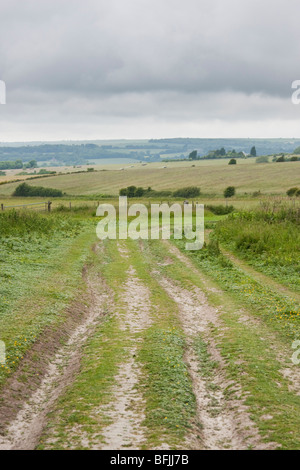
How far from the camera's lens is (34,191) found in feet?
327

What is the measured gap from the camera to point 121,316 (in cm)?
1455

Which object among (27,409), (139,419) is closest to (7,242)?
(27,409)

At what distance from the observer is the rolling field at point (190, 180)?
91.9 metres

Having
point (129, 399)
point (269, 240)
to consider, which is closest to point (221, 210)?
point (269, 240)

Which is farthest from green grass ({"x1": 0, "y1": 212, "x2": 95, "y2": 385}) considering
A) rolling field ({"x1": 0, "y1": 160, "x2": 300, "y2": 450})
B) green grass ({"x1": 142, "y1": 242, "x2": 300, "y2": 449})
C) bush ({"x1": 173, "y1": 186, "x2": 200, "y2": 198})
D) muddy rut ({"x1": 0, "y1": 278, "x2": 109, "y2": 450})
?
bush ({"x1": 173, "y1": 186, "x2": 200, "y2": 198})

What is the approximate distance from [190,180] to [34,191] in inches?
1393

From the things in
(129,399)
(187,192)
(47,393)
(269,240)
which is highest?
(269,240)

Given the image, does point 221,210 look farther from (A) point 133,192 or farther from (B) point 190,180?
(B) point 190,180

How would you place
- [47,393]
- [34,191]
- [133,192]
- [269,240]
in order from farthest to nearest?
[34,191], [133,192], [269,240], [47,393]

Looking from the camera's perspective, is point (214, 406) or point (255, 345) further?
point (255, 345)

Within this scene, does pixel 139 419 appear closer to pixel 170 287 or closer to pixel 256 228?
pixel 170 287

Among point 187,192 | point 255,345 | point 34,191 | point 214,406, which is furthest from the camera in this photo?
point 34,191

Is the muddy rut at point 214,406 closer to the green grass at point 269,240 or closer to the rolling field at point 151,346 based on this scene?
the rolling field at point 151,346

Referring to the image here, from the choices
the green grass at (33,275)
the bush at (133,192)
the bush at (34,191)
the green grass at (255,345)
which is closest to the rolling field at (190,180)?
the bush at (34,191)
